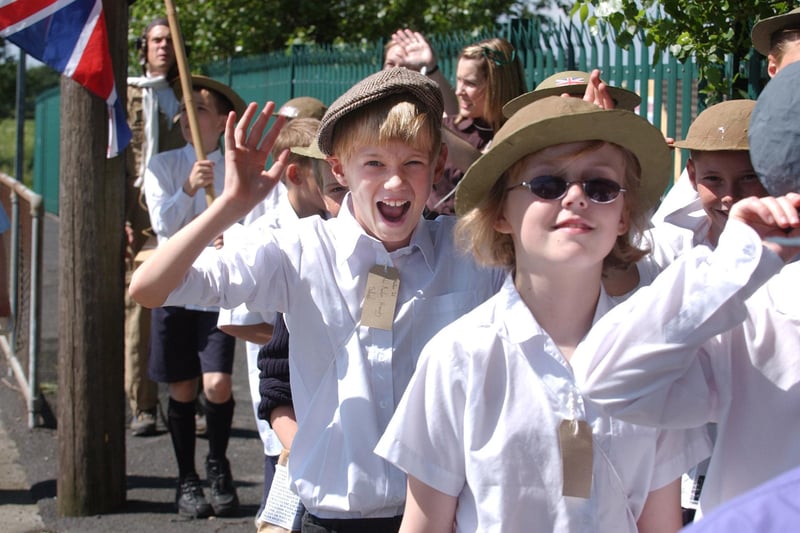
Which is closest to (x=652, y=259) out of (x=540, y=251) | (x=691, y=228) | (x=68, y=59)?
(x=691, y=228)

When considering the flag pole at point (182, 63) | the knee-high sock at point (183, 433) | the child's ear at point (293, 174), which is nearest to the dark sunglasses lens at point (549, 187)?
the child's ear at point (293, 174)

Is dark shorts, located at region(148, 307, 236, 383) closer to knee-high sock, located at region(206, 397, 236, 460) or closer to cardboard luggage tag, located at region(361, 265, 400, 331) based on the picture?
knee-high sock, located at region(206, 397, 236, 460)

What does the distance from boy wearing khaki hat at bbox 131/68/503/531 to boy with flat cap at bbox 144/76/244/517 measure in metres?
2.56

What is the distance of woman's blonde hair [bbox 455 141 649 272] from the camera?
2461 millimetres

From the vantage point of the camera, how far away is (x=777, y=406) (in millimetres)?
2057

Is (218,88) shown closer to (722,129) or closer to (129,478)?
(129,478)

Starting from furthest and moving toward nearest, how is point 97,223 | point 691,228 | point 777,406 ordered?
point 97,223, point 691,228, point 777,406

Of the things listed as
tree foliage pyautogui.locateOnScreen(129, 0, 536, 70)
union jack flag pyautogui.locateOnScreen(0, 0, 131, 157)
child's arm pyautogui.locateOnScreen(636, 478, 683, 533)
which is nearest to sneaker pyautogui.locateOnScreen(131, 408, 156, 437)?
union jack flag pyautogui.locateOnScreen(0, 0, 131, 157)

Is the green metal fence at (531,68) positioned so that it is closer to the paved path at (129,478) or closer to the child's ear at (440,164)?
the child's ear at (440,164)

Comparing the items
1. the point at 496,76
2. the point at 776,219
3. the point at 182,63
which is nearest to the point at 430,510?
the point at 776,219

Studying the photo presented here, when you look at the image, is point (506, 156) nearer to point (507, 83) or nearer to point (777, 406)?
point (777, 406)

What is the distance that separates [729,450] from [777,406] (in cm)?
13

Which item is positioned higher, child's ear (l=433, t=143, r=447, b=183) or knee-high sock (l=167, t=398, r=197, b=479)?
child's ear (l=433, t=143, r=447, b=183)

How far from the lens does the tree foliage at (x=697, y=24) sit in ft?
14.0
